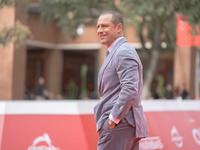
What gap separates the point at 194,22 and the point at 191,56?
451 inches

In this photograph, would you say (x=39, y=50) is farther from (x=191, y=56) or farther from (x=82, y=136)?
(x=82, y=136)

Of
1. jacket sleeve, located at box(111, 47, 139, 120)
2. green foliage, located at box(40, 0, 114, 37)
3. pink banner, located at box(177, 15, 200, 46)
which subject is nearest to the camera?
jacket sleeve, located at box(111, 47, 139, 120)

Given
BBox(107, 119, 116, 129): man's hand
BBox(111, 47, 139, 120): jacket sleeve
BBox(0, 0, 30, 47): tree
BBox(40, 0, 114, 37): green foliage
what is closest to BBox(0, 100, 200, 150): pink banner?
BBox(107, 119, 116, 129): man's hand

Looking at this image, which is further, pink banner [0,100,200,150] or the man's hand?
pink banner [0,100,200,150]

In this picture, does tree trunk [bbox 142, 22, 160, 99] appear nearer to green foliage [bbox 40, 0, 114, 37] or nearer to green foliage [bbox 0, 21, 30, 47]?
green foliage [bbox 40, 0, 114, 37]

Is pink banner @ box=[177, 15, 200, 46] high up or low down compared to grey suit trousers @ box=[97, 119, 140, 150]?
up

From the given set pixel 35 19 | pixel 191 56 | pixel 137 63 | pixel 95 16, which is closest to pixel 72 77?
pixel 35 19

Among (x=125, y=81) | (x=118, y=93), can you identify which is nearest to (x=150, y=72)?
(x=118, y=93)

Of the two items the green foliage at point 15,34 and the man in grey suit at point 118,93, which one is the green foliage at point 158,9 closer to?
the green foliage at point 15,34

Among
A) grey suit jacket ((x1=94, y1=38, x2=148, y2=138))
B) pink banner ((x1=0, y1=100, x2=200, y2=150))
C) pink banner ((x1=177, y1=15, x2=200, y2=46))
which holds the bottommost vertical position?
pink banner ((x1=0, y1=100, x2=200, y2=150))

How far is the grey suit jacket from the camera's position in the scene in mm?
3170

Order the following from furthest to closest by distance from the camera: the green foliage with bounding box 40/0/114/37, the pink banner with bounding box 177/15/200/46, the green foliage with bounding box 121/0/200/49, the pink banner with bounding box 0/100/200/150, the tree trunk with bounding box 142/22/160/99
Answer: the tree trunk with bounding box 142/22/160/99 → the pink banner with bounding box 177/15/200/46 → the green foliage with bounding box 40/0/114/37 → the green foliage with bounding box 121/0/200/49 → the pink banner with bounding box 0/100/200/150

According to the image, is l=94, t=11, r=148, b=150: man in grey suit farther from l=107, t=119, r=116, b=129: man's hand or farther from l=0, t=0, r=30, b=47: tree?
l=0, t=0, r=30, b=47: tree

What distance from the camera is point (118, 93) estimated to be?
3287 mm
